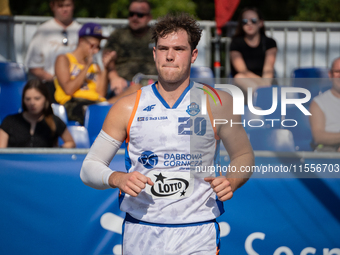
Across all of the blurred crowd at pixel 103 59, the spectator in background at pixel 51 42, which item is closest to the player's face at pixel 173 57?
the blurred crowd at pixel 103 59

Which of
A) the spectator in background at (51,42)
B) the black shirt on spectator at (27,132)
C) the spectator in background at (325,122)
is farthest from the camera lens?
the spectator in background at (51,42)

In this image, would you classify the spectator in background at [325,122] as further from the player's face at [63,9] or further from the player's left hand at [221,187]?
the player's face at [63,9]

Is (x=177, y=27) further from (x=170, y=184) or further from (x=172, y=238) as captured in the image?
(x=172, y=238)

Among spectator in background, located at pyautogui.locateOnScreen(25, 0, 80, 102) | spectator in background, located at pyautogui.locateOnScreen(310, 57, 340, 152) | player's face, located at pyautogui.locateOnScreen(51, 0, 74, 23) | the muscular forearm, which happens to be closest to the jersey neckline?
the muscular forearm

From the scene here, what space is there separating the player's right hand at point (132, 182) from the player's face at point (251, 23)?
395cm

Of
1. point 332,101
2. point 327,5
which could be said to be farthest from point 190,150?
point 327,5

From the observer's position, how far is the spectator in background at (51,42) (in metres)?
5.78

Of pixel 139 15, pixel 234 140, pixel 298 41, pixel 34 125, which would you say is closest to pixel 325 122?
pixel 234 140

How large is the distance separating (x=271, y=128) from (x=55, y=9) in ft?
13.1

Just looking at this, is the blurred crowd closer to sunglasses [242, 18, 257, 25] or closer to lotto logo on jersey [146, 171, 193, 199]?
sunglasses [242, 18, 257, 25]

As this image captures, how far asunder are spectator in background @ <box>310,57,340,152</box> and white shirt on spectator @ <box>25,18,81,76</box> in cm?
380

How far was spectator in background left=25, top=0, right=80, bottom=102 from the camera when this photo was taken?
5.78 metres

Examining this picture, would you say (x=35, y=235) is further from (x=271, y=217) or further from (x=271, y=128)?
(x=271, y=128)

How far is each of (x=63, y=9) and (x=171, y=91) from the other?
4.04 m
